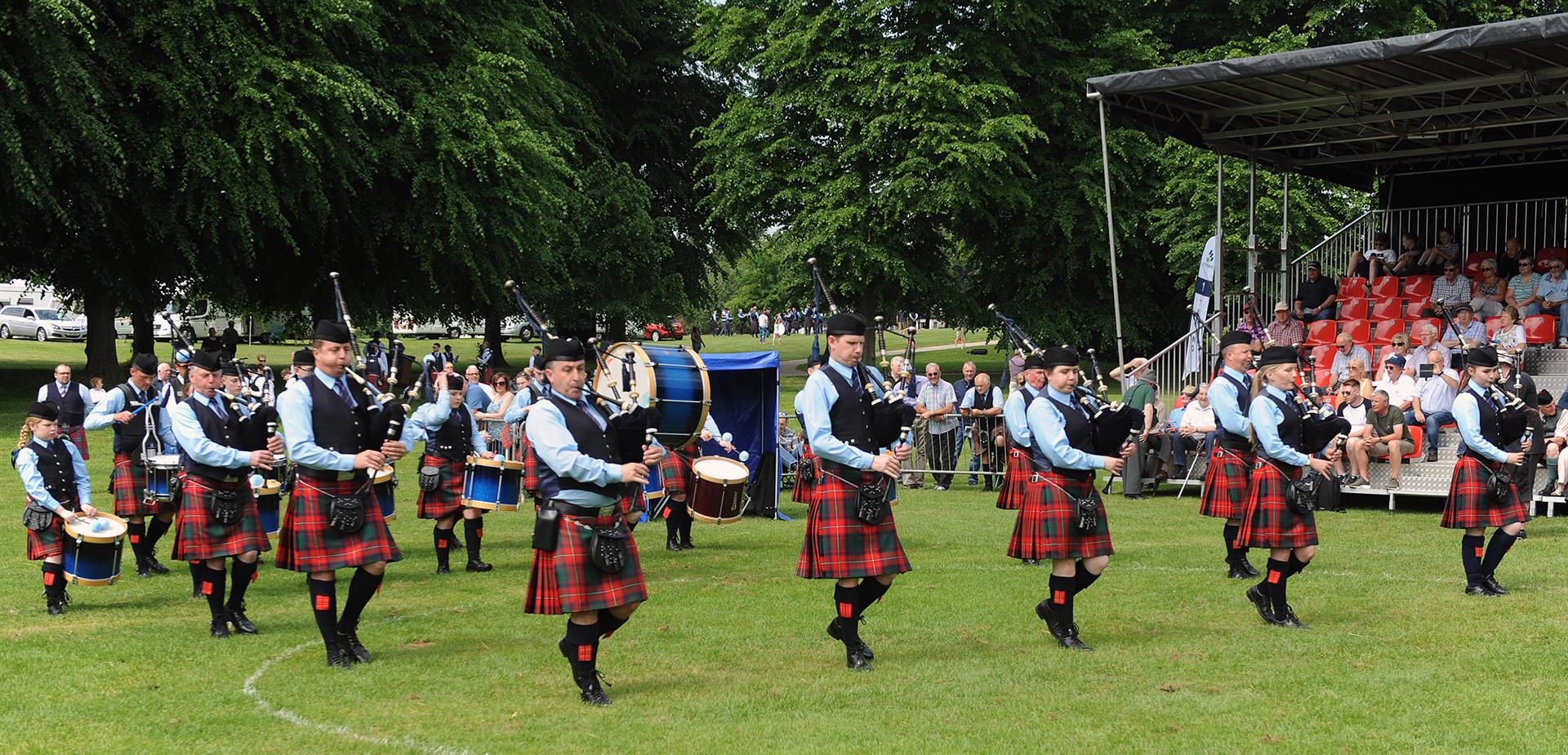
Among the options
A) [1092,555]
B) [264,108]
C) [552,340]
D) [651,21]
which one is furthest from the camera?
[651,21]

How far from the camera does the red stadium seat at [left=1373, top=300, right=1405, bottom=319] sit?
1622cm

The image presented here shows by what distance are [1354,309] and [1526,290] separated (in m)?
1.88

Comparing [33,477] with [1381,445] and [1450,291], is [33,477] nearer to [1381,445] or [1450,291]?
[1381,445]

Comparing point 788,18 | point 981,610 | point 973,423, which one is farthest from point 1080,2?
point 981,610

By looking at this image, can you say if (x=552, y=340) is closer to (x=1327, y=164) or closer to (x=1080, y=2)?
(x=1327, y=164)

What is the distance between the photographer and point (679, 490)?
10.5 m

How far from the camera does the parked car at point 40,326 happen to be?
133ft

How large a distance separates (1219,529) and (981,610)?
4.31m

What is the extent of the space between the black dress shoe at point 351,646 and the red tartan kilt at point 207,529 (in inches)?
40.0

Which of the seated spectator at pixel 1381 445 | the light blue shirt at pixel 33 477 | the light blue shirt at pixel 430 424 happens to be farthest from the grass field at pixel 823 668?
the seated spectator at pixel 1381 445

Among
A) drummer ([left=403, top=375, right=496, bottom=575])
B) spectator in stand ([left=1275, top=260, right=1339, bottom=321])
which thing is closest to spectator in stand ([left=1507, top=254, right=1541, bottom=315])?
spectator in stand ([left=1275, top=260, right=1339, bottom=321])

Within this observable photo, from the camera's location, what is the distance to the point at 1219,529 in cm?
1125

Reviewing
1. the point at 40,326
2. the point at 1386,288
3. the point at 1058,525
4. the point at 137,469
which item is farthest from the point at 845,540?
the point at 40,326

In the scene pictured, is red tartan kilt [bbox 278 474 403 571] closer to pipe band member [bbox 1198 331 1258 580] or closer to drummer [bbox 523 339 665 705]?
drummer [bbox 523 339 665 705]
